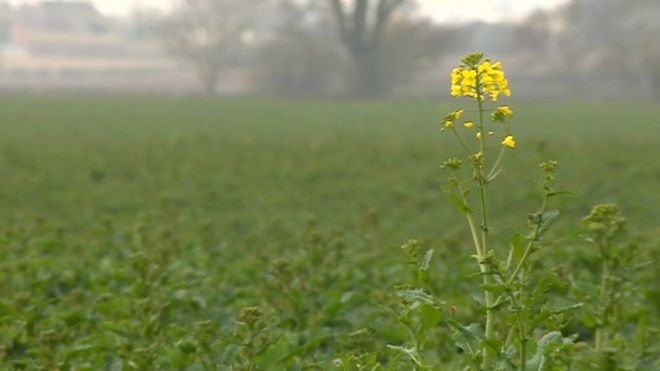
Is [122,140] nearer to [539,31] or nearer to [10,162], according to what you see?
[10,162]

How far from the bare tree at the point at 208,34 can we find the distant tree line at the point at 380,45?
8 centimetres

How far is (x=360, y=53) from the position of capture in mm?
69688

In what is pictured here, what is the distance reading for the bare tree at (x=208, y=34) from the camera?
89.2 metres

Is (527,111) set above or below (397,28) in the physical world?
below

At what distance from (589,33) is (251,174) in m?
75.8

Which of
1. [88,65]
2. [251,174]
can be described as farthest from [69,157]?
[88,65]

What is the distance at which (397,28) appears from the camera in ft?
244

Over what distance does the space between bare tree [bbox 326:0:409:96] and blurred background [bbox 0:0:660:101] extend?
6cm

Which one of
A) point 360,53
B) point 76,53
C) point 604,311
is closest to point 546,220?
point 604,311

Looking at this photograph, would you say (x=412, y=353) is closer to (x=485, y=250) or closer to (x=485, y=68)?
(x=485, y=250)

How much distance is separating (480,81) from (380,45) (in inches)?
2720

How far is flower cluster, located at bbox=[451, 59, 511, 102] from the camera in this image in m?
3.94

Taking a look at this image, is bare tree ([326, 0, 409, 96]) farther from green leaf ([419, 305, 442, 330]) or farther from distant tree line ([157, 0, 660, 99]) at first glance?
green leaf ([419, 305, 442, 330])

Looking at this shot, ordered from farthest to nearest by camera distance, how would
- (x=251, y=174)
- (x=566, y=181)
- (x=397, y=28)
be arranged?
(x=397, y=28) → (x=251, y=174) → (x=566, y=181)
